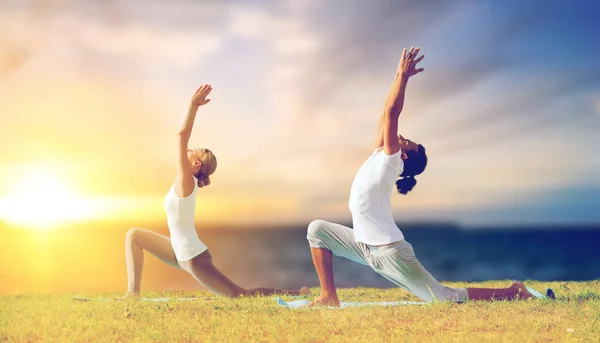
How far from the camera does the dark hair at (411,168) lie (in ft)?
19.8

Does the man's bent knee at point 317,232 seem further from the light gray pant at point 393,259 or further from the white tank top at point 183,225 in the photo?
the white tank top at point 183,225

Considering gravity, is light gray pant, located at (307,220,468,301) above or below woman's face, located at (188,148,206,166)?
below

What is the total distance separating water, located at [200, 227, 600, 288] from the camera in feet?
114

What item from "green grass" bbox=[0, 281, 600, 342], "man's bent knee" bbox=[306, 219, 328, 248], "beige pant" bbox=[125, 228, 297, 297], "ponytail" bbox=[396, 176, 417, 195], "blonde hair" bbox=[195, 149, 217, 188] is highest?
"blonde hair" bbox=[195, 149, 217, 188]

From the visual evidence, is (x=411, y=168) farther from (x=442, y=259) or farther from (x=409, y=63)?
(x=442, y=259)

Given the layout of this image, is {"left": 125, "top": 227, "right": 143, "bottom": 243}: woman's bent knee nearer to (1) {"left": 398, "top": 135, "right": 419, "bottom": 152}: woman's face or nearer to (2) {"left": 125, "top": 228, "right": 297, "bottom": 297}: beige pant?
(2) {"left": 125, "top": 228, "right": 297, "bottom": 297}: beige pant

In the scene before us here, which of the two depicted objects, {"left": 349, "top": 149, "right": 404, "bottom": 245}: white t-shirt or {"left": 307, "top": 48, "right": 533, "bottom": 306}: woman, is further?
{"left": 349, "top": 149, "right": 404, "bottom": 245}: white t-shirt

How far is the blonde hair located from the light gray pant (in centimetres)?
125

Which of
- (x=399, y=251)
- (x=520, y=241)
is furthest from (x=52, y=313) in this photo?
(x=520, y=241)

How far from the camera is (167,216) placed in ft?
21.2

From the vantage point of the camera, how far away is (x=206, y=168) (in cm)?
643

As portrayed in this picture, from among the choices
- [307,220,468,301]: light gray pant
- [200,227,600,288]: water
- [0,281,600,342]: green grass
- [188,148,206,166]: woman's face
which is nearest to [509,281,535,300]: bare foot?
[0,281,600,342]: green grass

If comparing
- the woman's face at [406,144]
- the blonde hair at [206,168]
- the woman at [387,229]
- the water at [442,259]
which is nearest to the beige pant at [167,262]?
the blonde hair at [206,168]

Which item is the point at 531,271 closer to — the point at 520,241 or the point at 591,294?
the point at 520,241
